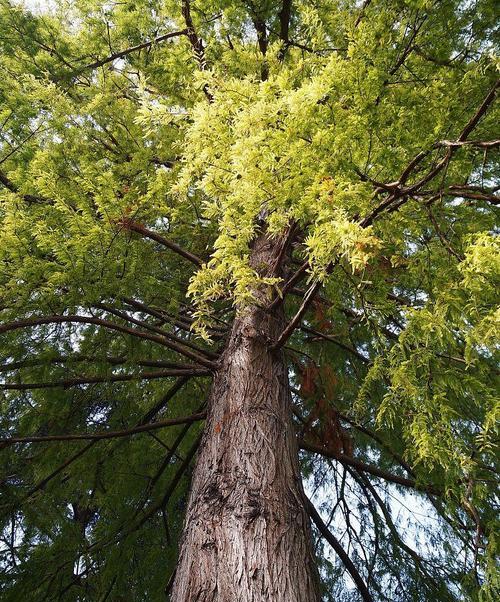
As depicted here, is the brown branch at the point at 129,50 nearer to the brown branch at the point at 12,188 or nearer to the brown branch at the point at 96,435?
the brown branch at the point at 12,188

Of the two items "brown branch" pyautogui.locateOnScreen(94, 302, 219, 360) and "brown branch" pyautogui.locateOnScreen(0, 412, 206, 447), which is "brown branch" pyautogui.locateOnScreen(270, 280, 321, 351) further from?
"brown branch" pyautogui.locateOnScreen(0, 412, 206, 447)

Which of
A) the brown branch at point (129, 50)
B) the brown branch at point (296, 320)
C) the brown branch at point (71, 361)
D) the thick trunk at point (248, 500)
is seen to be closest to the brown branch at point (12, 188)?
the brown branch at point (71, 361)

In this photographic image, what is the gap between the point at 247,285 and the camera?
2535 mm

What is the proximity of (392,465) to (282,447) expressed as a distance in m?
2.95

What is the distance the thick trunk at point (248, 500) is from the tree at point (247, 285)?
0.04 ft

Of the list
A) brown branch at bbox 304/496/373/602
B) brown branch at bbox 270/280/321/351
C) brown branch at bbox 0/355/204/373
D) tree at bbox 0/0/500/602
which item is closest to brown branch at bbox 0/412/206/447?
tree at bbox 0/0/500/602

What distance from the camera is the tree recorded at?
1951 millimetres

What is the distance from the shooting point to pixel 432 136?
2.16m

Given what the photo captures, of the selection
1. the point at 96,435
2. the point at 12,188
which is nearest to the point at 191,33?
the point at 12,188

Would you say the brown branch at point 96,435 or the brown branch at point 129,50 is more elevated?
the brown branch at point 129,50

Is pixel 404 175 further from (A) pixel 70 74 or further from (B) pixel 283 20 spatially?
(A) pixel 70 74

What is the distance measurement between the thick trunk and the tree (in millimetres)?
12

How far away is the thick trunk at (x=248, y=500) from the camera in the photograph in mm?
1792

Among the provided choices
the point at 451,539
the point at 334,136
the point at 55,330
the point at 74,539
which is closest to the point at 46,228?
the point at 55,330
